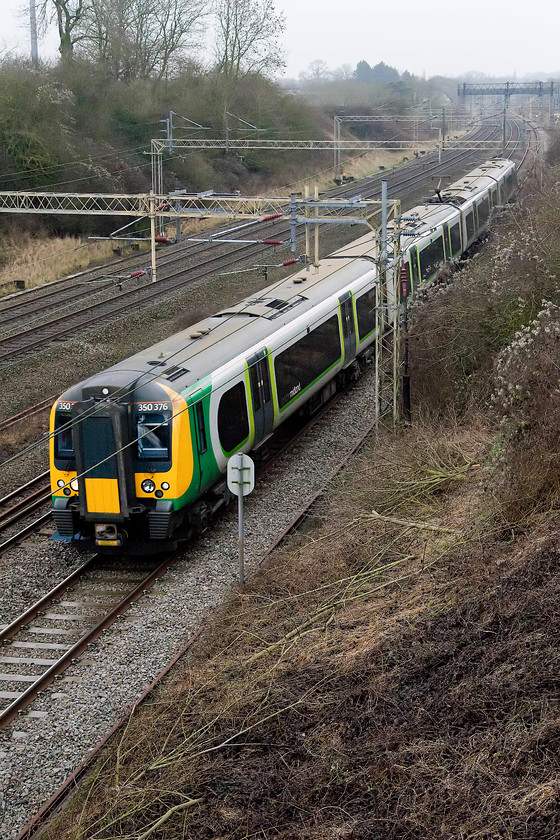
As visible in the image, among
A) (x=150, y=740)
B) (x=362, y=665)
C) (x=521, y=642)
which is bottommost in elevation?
(x=150, y=740)

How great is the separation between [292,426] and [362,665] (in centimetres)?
1001

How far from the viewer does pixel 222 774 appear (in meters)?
7.22

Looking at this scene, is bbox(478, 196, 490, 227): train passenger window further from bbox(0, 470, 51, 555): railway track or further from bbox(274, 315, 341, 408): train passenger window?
bbox(0, 470, 51, 555): railway track

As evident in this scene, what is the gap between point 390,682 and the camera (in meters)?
7.71

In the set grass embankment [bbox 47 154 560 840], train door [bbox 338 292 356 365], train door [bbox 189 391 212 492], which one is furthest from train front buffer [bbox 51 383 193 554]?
train door [bbox 338 292 356 365]

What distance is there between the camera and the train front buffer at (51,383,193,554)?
11922 mm

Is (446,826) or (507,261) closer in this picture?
(446,826)

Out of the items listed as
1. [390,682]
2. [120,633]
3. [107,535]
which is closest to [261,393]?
[107,535]

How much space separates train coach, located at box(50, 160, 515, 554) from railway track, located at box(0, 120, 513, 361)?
28.4 feet

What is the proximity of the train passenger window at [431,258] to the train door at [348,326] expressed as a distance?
4.16 meters

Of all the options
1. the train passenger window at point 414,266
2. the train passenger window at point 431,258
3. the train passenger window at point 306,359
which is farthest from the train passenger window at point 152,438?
the train passenger window at point 431,258

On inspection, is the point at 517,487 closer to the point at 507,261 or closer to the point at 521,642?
the point at 521,642

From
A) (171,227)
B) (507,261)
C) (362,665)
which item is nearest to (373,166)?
(171,227)

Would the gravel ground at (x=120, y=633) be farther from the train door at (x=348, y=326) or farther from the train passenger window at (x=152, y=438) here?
the train door at (x=348, y=326)
